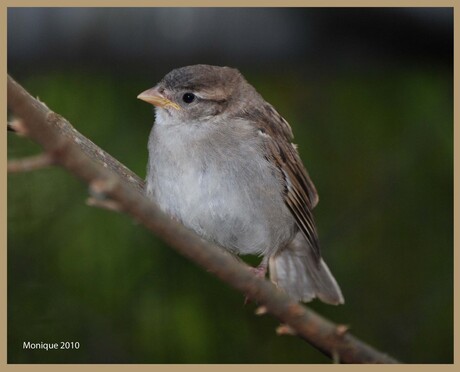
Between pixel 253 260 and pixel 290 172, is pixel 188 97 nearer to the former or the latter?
pixel 290 172

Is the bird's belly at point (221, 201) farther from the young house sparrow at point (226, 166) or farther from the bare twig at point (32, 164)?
the bare twig at point (32, 164)

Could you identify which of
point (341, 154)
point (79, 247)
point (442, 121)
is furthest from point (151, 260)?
point (442, 121)

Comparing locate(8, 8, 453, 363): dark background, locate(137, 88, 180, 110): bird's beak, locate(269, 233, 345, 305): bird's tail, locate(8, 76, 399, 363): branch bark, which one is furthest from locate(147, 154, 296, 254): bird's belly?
locate(8, 8, 453, 363): dark background

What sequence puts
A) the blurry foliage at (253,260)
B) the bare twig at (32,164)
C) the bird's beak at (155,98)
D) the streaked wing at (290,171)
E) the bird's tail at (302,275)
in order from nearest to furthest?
the bare twig at (32,164)
the bird's beak at (155,98)
the streaked wing at (290,171)
the bird's tail at (302,275)
the blurry foliage at (253,260)

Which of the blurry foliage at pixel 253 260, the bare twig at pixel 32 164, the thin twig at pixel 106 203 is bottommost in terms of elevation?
the blurry foliage at pixel 253 260

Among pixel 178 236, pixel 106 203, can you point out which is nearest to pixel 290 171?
pixel 178 236

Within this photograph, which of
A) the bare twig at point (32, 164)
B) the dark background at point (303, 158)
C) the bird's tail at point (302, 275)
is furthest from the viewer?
the dark background at point (303, 158)

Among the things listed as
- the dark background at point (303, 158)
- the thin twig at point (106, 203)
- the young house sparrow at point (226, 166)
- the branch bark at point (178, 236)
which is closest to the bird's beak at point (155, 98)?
the young house sparrow at point (226, 166)
